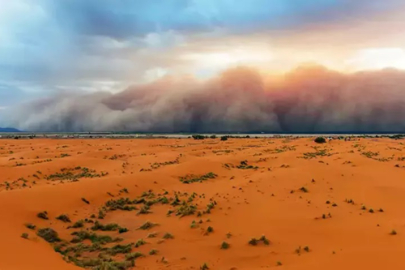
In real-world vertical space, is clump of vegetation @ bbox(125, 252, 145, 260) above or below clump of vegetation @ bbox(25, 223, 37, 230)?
below

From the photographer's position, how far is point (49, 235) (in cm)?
1423

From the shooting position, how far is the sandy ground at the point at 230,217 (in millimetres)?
11336

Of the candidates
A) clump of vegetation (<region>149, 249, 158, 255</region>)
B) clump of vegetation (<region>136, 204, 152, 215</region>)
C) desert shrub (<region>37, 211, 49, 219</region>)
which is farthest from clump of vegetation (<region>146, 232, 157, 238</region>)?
desert shrub (<region>37, 211, 49, 219</region>)

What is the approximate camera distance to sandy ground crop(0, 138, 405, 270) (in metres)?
11.3

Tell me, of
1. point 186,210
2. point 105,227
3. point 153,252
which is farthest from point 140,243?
point 186,210

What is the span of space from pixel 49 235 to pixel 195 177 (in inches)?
656

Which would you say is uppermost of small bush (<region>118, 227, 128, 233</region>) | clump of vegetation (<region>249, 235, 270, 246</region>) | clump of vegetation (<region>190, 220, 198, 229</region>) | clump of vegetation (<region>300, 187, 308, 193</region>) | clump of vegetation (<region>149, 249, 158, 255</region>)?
clump of vegetation (<region>300, 187, 308, 193</region>)

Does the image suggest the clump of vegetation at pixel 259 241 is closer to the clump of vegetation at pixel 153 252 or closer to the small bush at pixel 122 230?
the clump of vegetation at pixel 153 252

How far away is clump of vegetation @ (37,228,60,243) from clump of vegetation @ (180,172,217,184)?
14.3 metres

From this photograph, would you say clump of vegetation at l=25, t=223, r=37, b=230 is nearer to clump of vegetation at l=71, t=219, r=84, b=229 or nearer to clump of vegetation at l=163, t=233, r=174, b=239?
clump of vegetation at l=71, t=219, r=84, b=229

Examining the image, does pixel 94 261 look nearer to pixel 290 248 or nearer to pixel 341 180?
pixel 290 248

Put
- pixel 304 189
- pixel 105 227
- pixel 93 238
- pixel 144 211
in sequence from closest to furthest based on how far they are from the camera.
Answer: pixel 93 238 < pixel 105 227 < pixel 144 211 < pixel 304 189

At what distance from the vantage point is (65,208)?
19125 millimetres

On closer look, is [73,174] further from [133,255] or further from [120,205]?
[133,255]
